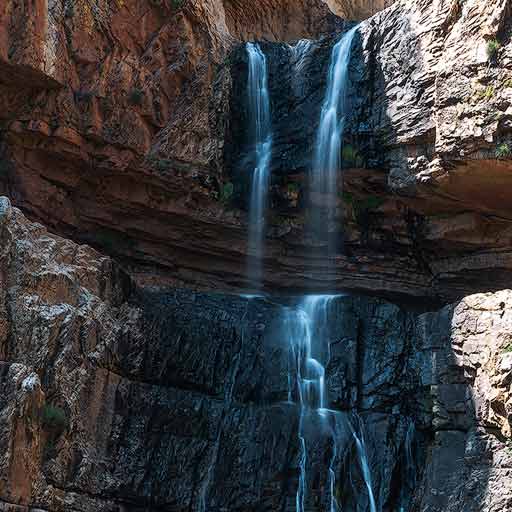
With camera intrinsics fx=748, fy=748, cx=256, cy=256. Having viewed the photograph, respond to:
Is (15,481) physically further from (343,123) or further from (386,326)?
(343,123)

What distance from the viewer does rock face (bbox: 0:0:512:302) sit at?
16.3 metres

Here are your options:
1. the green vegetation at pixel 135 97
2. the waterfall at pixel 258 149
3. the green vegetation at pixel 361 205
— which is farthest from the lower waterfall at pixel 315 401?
the green vegetation at pixel 135 97

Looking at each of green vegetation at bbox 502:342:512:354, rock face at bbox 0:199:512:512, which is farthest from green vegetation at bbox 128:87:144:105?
green vegetation at bbox 502:342:512:354

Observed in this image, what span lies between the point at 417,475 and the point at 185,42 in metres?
11.8

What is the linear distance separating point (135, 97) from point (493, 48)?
8336 mm

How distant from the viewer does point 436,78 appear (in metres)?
16.4

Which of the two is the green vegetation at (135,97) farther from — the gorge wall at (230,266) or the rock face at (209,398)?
the rock face at (209,398)

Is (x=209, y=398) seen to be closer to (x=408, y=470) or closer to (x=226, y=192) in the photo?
(x=408, y=470)

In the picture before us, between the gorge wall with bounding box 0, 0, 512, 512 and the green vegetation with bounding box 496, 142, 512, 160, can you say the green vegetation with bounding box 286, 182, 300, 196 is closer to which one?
the gorge wall with bounding box 0, 0, 512, 512

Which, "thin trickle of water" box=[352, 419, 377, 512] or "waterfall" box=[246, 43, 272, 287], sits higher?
"waterfall" box=[246, 43, 272, 287]

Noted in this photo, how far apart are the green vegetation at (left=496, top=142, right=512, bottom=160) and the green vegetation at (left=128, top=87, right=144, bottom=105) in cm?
851

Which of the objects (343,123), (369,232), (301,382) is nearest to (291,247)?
(369,232)

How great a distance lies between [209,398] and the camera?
15500 mm

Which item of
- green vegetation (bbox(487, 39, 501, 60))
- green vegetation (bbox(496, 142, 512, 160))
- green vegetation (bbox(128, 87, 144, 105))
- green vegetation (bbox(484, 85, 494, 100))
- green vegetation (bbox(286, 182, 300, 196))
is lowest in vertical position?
green vegetation (bbox(496, 142, 512, 160))
